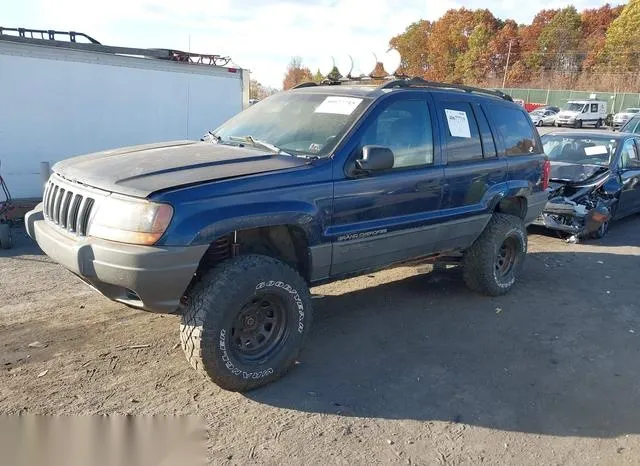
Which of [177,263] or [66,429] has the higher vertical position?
[177,263]

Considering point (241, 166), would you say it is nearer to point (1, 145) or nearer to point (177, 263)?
point (177, 263)

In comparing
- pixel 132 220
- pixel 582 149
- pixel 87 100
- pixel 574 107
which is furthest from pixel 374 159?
pixel 574 107

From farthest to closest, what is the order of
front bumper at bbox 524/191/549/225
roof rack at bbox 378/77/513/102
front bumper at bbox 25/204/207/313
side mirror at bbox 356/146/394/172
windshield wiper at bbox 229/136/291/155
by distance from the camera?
front bumper at bbox 524/191/549/225, roof rack at bbox 378/77/513/102, windshield wiper at bbox 229/136/291/155, side mirror at bbox 356/146/394/172, front bumper at bbox 25/204/207/313

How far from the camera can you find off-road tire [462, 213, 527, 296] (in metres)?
5.42

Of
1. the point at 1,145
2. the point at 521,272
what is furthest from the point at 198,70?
the point at 521,272

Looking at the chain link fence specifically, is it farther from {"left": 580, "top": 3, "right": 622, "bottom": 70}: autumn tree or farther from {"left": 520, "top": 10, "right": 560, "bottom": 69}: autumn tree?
{"left": 520, "top": 10, "right": 560, "bottom": 69}: autumn tree

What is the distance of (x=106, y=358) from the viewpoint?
3969 millimetres

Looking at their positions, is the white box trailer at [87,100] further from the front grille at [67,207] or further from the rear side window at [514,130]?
the rear side window at [514,130]

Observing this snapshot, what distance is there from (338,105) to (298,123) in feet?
1.14

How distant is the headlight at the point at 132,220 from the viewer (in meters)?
3.15

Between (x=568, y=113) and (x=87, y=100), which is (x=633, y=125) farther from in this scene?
(x=568, y=113)

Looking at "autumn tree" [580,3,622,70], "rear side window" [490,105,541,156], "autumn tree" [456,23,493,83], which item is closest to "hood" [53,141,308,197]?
"rear side window" [490,105,541,156]

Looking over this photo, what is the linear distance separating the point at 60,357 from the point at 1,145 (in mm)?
5962

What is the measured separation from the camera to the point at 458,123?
4980 mm
